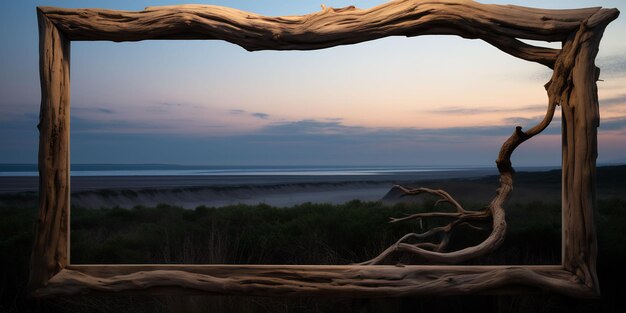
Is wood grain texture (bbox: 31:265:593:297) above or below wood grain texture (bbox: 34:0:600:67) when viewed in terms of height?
below

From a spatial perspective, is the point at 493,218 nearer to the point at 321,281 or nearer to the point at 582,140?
the point at 582,140

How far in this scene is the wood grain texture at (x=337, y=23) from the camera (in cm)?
310

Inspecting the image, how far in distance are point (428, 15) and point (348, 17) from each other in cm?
47

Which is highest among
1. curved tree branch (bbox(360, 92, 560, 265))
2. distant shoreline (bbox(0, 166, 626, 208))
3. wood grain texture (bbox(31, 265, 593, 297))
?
distant shoreline (bbox(0, 166, 626, 208))

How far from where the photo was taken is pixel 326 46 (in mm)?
3141

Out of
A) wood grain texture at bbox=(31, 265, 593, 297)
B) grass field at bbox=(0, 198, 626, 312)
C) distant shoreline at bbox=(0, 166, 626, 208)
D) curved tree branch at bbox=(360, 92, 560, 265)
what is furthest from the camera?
distant shoreline at bbox=(0, 166, 626, 208)

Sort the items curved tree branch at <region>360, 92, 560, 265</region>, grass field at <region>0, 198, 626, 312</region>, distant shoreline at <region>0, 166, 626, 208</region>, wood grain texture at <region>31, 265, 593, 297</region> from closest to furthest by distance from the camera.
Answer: wood grain texture at <region>31, 265, 593, 297</region>
curved tree branch at <region>360, 92, 560, 265</region>
grass field at <region>0, 198, 626, 312</region>
distant shoreline at <region>0, 166, 626, 208</region>

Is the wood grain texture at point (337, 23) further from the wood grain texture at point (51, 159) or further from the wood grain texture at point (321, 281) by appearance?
the wood grain texture at point (321, 281)

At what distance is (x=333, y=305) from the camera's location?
4.10m

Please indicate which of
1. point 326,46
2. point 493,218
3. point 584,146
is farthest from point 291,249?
point 584,146

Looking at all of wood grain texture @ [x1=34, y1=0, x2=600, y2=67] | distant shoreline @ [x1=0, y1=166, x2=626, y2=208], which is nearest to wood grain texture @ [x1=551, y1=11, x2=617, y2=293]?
wood grain texture @ [x1=34, y1=0, x2=600, y2=67]

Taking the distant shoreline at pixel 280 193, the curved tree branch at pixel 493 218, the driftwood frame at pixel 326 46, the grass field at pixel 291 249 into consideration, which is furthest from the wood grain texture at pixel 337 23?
the distant shoreline at pixel 280 193

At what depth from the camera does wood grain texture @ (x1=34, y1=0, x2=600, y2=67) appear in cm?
310

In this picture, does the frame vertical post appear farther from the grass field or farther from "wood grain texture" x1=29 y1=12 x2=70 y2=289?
"wood grain texture" x1=29 y1=12 x2=70 y2=289
